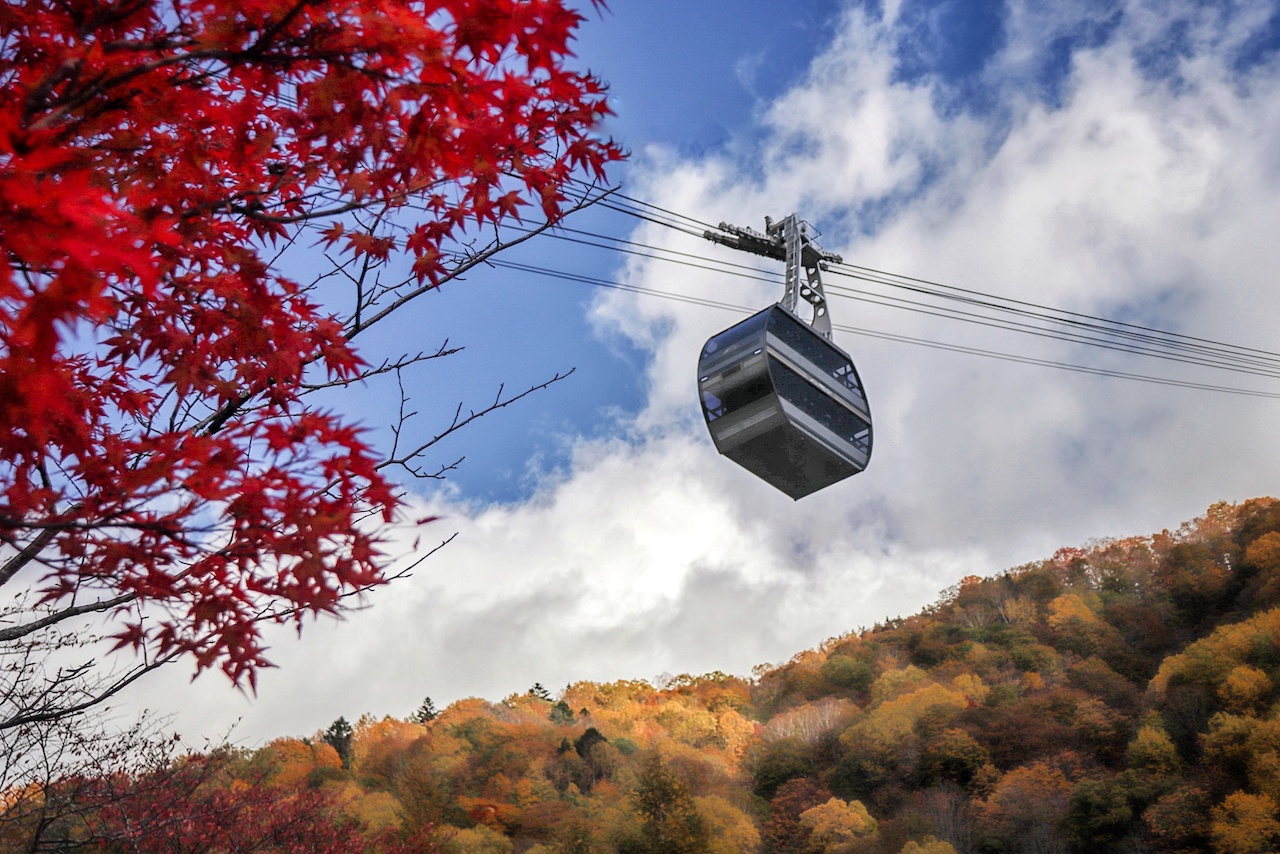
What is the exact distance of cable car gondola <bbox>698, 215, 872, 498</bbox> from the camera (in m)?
12.3

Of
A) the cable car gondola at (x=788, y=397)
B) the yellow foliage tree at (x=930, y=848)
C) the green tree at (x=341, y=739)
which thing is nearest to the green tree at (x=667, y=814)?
the yellow foliage tree at (x=930, y=848)

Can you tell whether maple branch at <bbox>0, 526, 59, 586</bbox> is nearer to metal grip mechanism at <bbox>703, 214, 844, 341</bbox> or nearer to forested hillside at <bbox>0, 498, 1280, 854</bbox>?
metal grip mechanism at <bbox>703, 214, 844, 341</bbox>

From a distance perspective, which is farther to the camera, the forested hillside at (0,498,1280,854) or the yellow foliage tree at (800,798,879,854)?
the yellow foliage tree at (800,798,879,854)

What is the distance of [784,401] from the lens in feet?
39.9

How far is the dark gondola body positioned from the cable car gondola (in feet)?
0.04

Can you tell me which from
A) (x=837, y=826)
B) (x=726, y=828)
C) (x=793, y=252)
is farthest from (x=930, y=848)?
(x=793, y=252)

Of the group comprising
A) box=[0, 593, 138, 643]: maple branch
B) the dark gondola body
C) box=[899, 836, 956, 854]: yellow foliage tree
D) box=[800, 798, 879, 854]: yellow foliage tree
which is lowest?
box=[0, 593, 138, 643]: maple branch

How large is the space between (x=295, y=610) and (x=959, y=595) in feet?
247

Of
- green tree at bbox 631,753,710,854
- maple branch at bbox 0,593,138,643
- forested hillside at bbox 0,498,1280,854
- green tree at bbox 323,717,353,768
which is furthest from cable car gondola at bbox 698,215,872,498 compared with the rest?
green tree at bbox 323,717,353,768

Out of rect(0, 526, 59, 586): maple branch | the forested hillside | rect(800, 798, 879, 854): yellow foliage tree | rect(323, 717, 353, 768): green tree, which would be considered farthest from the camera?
rect(323, 717, 353, 768): green tree

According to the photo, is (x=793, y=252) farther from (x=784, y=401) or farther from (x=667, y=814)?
(x=667, y=814)

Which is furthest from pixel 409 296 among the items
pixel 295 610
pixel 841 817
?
pixel 841 817

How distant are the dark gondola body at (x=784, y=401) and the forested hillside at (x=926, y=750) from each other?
12.8 m

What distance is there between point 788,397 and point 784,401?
0.12m
